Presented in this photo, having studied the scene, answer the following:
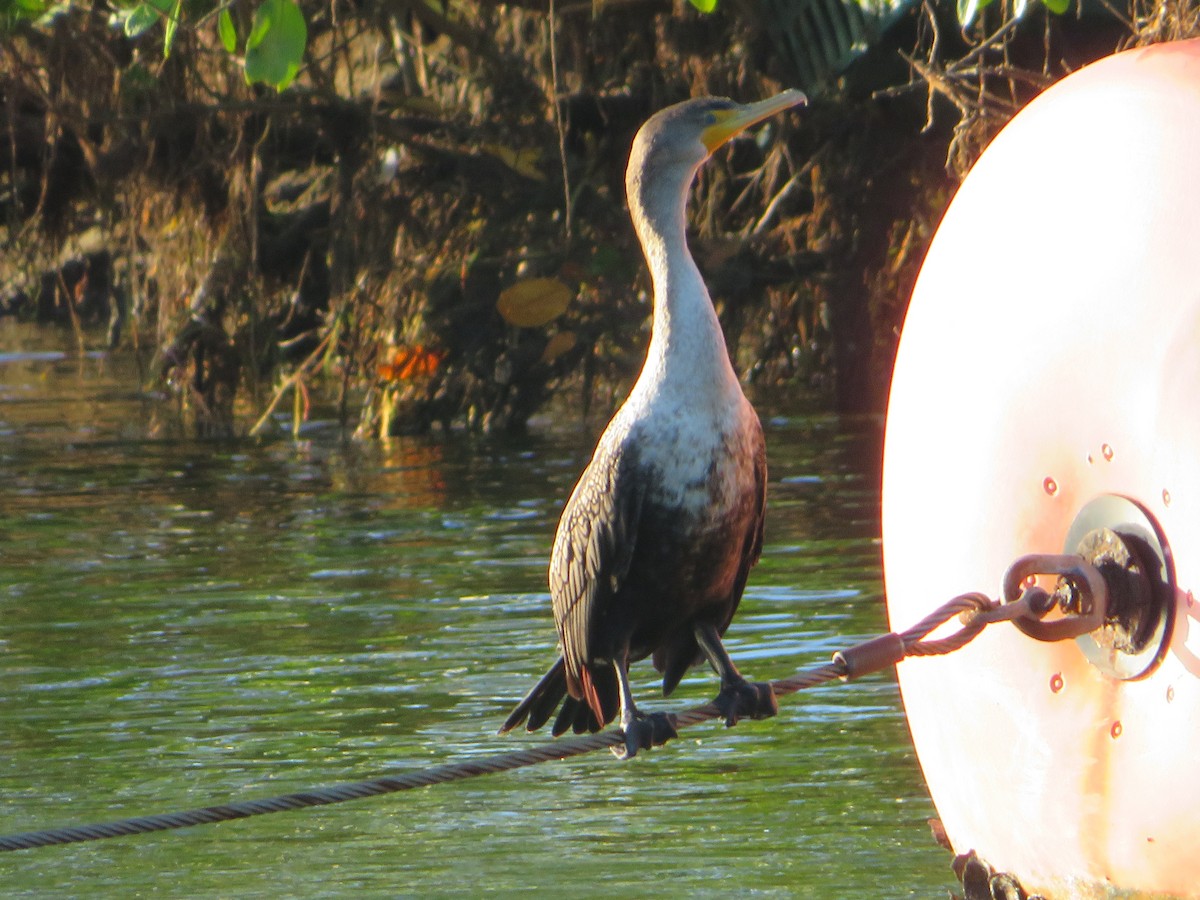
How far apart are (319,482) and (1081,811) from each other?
8213 millimetres

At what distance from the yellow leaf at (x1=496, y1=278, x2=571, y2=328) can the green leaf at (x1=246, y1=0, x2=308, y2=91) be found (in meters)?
7.79

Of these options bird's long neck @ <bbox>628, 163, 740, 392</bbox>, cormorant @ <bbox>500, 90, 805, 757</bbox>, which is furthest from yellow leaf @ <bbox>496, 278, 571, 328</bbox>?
bird's long neck @ <bbox>628, 163, 740, 392</bbox>

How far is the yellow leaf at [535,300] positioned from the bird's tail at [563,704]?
781cm

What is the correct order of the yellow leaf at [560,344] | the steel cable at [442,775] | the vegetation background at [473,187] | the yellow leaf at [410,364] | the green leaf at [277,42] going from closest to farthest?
1. the steel cable at [442,775]
2. the green leaf at [277,42]
3. the vegetation background at [473,187]
4. the yellow leaf at [560,344]
5. the yellow leaf at [410,364]

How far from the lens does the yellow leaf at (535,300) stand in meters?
12.1

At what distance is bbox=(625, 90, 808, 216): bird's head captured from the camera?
14.1 ft

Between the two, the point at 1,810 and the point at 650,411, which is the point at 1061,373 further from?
the point at 1,810

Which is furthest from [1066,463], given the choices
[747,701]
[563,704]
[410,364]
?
[410,364]

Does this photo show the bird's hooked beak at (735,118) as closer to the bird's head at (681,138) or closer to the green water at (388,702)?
the bird's head at (681,138)

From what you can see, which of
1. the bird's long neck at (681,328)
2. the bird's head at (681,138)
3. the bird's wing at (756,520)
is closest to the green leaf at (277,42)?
the bird's head at (681,138)

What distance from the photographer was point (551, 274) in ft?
40.1

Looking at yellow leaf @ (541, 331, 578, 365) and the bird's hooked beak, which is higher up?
the bird's hooked beak

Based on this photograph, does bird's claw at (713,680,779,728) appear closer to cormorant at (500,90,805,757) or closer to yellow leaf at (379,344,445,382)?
cormorant at (500,90,805,757)

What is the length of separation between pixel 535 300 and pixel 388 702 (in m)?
5.90
